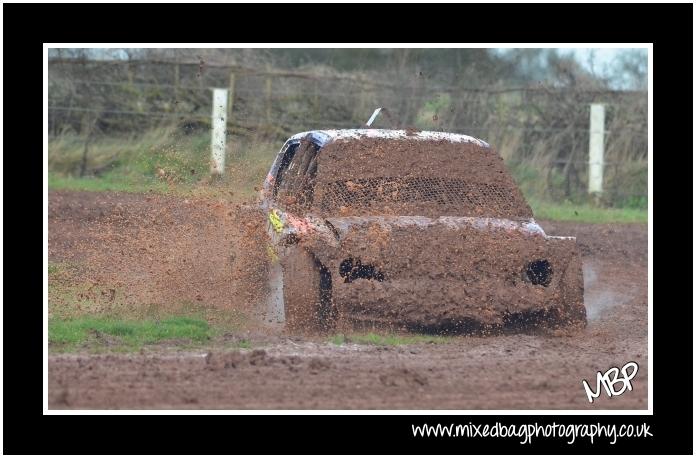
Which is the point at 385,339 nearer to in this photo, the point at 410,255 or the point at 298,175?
the point at 410,255

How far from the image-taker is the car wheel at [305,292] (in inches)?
333

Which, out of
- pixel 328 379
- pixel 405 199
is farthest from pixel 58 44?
pixel 328 379

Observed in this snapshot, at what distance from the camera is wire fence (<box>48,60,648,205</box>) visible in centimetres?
2081

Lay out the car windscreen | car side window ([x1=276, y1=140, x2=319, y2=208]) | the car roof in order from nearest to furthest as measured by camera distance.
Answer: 1. the car windscreen
2. car side window ([x1=276, y1=140, x2=319, y2=208])
3. the car roof

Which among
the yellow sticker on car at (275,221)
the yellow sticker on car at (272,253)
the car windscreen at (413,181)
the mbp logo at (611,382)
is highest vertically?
the car windscreen at (413,181)

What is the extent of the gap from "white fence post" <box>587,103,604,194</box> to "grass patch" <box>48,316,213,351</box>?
1362 cm

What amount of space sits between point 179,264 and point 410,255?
2.44 metres

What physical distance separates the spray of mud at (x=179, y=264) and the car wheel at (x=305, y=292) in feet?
2.44

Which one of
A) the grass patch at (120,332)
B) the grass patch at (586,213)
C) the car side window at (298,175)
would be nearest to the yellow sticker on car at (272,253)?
the car side window at (298,175)

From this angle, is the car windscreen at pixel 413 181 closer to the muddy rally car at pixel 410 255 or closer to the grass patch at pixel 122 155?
the muddy rally car at pixel 410 255

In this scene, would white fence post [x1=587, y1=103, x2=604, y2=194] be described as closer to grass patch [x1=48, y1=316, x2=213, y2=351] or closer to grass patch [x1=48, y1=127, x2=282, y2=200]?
grass patch [x1=48, y1=127, x2=282, y2=200]

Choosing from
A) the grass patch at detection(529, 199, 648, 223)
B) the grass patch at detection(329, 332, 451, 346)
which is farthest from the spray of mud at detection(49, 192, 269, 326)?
the grass patch at detection(529, 199, 648, 223)

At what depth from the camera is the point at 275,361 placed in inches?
296

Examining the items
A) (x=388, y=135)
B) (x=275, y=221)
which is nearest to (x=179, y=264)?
(x=275, y=221)
